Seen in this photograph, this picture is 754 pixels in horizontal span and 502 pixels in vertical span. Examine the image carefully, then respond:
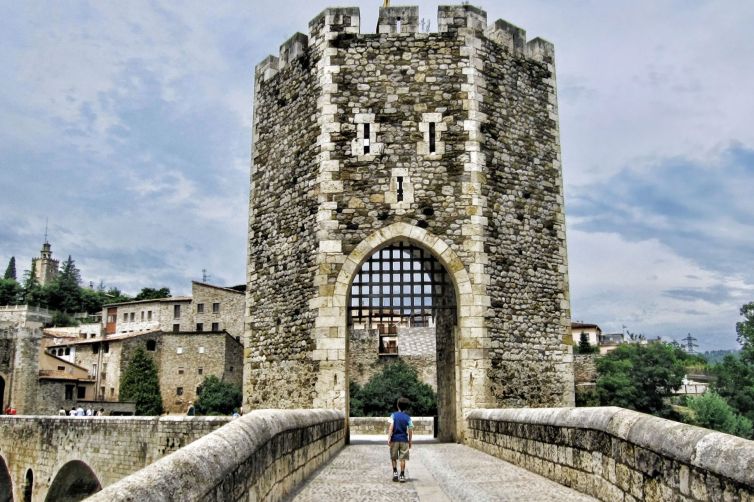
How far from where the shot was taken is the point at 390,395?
4100cm

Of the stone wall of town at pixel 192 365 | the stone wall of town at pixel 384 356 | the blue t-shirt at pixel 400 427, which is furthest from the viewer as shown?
the stone wall of town at pixel 192 365

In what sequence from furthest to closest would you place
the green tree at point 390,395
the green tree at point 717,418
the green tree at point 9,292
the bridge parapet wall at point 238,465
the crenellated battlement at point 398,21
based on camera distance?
the green tree at point 9,292 → the green tree at point 390,395 → the green tree at point 717,418 → the crenellated battlement at point 398,21 → the bridge parapet wall at point 238,465

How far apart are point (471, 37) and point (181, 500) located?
12070 mm

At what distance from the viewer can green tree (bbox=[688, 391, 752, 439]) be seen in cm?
3853

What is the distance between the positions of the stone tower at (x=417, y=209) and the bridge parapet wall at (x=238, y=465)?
15.0 ft

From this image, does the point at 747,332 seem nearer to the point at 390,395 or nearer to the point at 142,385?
the point at 390,395

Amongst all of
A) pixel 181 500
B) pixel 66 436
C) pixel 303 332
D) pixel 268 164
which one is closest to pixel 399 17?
pixel 268 164

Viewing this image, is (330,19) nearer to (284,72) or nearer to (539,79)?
(284,72)

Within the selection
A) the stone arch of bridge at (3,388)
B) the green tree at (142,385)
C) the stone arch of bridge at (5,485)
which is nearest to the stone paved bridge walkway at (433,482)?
the stone arch of bridge at (5,485)

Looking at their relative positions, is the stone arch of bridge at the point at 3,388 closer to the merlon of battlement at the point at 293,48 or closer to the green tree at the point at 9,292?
the merlon of battlement at the point at 293,48

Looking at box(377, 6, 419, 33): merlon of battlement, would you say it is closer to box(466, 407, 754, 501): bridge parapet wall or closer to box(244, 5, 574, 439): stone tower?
box(244, 5, 574, 439): stone tower

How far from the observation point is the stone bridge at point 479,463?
3486mm

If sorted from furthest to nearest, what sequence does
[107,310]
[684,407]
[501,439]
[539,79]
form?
[107,310] < [684,407] < [539,79] < [501,439]

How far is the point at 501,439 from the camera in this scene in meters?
9.79
